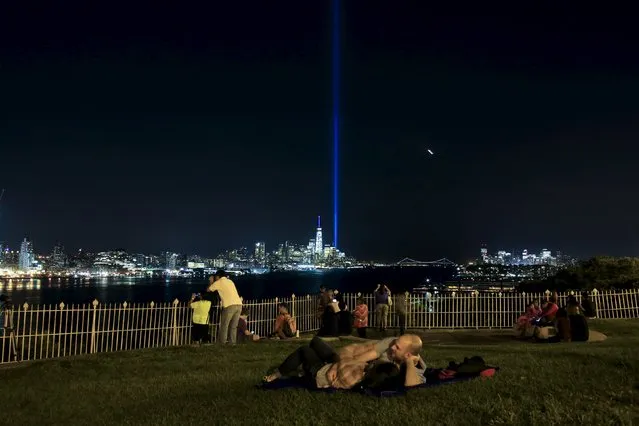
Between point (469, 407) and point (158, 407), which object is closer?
point (469, 407)

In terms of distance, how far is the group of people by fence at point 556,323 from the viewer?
49.1 feet

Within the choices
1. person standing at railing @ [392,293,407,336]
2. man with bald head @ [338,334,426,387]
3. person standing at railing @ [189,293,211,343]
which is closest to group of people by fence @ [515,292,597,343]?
person standing at railing @ [392,293,407,336]

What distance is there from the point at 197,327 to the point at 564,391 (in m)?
10.6

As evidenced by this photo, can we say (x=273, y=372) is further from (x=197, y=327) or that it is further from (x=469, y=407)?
(x=197, y=327)

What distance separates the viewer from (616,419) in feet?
19.5

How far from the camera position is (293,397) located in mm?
7562

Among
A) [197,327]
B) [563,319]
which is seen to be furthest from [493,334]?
[197,327]

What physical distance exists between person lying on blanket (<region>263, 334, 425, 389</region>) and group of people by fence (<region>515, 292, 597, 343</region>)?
848 centimetres

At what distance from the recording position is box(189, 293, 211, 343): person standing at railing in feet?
51.0

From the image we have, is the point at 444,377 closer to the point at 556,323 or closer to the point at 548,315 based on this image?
the point at 556,323

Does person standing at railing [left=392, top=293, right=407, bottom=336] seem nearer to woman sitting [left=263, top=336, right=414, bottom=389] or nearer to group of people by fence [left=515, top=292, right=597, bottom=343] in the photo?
group of people by fence [left=515, top=292, right=597, bottom=343]

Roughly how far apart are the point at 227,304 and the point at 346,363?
24.4ft

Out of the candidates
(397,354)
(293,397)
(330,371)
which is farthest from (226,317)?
(397,354)

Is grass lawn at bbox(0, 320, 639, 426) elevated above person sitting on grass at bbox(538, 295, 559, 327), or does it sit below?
below
